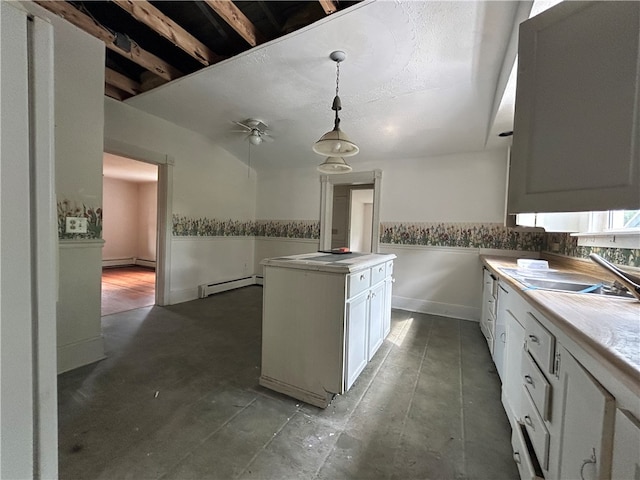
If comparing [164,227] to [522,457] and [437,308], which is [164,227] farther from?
[522,457]

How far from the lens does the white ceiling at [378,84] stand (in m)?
1.94

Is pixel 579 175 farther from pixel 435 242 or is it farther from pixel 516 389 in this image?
pixel 435 242

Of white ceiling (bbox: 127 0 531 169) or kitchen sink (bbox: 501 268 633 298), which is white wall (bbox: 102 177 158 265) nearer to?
white ceiling (bbox: 127 0 531 169)

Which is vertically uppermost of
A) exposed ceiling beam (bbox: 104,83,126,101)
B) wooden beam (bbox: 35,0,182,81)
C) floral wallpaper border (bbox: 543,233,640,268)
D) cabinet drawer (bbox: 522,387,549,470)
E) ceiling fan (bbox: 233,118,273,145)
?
wooden beam (bbox: 35,0,182,81)

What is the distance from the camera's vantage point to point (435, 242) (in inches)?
153

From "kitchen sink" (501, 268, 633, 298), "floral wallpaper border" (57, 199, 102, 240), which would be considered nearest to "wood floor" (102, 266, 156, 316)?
"floral wallpaper border" (57, 199, 102, 240)

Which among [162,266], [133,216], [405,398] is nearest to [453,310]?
[405,398]

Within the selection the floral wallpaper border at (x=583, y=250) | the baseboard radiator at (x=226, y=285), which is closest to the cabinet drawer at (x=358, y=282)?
the floral wallpaper border at (x=583, y=250)

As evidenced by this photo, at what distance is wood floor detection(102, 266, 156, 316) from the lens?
3.77m

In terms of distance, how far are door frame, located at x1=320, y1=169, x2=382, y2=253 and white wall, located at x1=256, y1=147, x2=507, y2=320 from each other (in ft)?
0.35

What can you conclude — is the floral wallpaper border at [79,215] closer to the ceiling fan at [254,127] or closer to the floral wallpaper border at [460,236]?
the ceiling fan at [254,127]

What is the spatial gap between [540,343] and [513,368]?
582mm

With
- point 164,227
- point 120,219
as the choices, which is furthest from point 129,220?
point 164,227

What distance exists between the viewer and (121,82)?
3.03 meters
